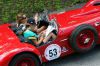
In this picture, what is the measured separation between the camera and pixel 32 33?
5387 millimetres

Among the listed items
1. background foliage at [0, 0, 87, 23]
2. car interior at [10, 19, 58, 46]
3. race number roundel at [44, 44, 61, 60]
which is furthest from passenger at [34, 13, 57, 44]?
background foliage at [0, 0, 87, 23]

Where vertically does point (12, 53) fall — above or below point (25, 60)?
above

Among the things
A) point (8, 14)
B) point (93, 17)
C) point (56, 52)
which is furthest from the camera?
point (8, 14)

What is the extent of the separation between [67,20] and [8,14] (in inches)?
95.3

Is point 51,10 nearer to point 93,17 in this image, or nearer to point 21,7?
point 21,7

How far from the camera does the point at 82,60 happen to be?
5.82 metres

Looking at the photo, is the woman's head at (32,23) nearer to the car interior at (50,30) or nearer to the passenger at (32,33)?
the passenger at (32,33)

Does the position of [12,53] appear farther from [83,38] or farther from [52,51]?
[83,38]

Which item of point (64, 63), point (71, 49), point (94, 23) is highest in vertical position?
point (94, 23)

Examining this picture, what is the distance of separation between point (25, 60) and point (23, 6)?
10.2 ft

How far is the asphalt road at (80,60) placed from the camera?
5712mm

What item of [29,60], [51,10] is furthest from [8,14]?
[29,60]

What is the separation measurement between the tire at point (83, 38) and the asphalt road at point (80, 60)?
0.32 metres

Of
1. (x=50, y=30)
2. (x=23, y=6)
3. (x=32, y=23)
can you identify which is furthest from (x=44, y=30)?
(x=23, y=6)
